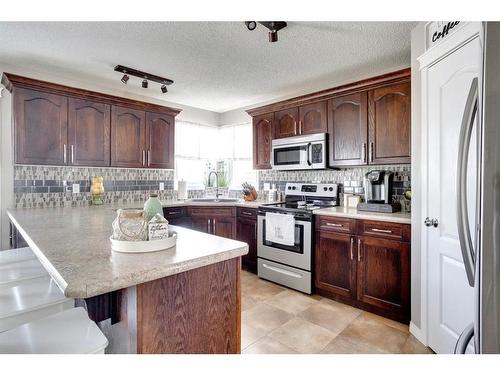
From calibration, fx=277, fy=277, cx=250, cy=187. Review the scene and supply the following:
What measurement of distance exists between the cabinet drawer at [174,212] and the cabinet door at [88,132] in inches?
34.1

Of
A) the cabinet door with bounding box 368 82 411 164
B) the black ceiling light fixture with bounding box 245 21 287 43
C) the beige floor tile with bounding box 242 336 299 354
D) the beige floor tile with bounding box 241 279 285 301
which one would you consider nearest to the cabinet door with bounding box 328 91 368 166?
the cabinet door with bounding box 368 82 411 164

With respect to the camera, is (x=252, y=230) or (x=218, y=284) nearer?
(x=218, y=284)

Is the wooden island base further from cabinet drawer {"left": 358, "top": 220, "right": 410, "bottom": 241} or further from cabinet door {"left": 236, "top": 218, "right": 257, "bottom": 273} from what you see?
cabinet door {"left": 236, "top": 218, "right": 257, "bottom": 273}

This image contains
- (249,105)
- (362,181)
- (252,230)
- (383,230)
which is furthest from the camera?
(249,105)

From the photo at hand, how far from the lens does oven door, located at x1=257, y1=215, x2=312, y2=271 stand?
9.42 feet

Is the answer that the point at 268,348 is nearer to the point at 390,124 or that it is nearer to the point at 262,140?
the point at 390,124

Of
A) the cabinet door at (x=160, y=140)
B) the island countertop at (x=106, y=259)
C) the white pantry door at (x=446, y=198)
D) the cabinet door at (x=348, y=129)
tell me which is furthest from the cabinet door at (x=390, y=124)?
the cabinet door at (x=160, y=140)

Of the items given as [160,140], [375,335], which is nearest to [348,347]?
[375,335]

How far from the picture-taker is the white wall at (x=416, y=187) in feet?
6.75

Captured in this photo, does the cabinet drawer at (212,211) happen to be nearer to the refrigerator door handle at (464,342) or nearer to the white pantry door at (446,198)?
the white pantry door at (446,198)

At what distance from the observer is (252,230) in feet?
11.5
